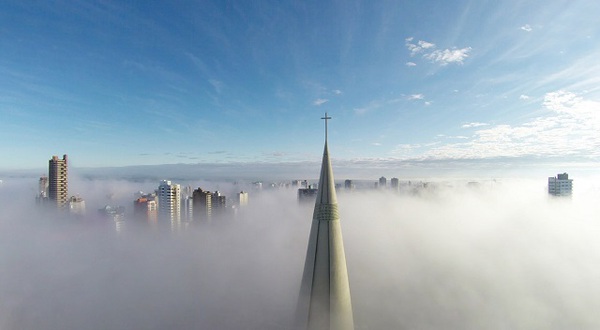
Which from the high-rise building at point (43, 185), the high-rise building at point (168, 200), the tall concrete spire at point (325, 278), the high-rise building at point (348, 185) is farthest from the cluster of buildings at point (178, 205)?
the tall concrete spire at point (325, 278)

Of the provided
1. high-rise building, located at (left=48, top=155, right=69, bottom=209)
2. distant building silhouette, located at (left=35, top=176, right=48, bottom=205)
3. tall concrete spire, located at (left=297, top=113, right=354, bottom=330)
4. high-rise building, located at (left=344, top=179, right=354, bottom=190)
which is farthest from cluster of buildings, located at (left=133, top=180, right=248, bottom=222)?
tall concrete spire, located at (left=297, top=113, right=354, bottom=330)

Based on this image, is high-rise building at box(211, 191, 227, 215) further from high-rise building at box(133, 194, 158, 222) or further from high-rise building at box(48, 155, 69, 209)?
high-rise building at box(48, 155, 69, 209)

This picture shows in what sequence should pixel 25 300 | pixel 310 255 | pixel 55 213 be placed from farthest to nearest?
1. pixel 55 213
2. pixel 25 300
3. pixel 310 255

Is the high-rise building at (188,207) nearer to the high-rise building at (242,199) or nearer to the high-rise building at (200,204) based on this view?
the high-rise building at (200,204)

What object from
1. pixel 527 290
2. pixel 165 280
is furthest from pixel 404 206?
pixel 165 280

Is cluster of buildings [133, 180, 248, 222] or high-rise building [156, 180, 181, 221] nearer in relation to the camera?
high-rise building [156, 180, 181, 221]

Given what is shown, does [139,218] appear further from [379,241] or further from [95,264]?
[379,241]

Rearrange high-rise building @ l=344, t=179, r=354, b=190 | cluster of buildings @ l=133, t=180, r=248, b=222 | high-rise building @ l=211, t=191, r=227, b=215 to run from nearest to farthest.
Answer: cluster of buildings @ l=133, t=180, r=248, b=222, high-rise building @ l=211, t=191, r=227, b=215, high-rise building @ l=344, t=179, r=354, b=190
